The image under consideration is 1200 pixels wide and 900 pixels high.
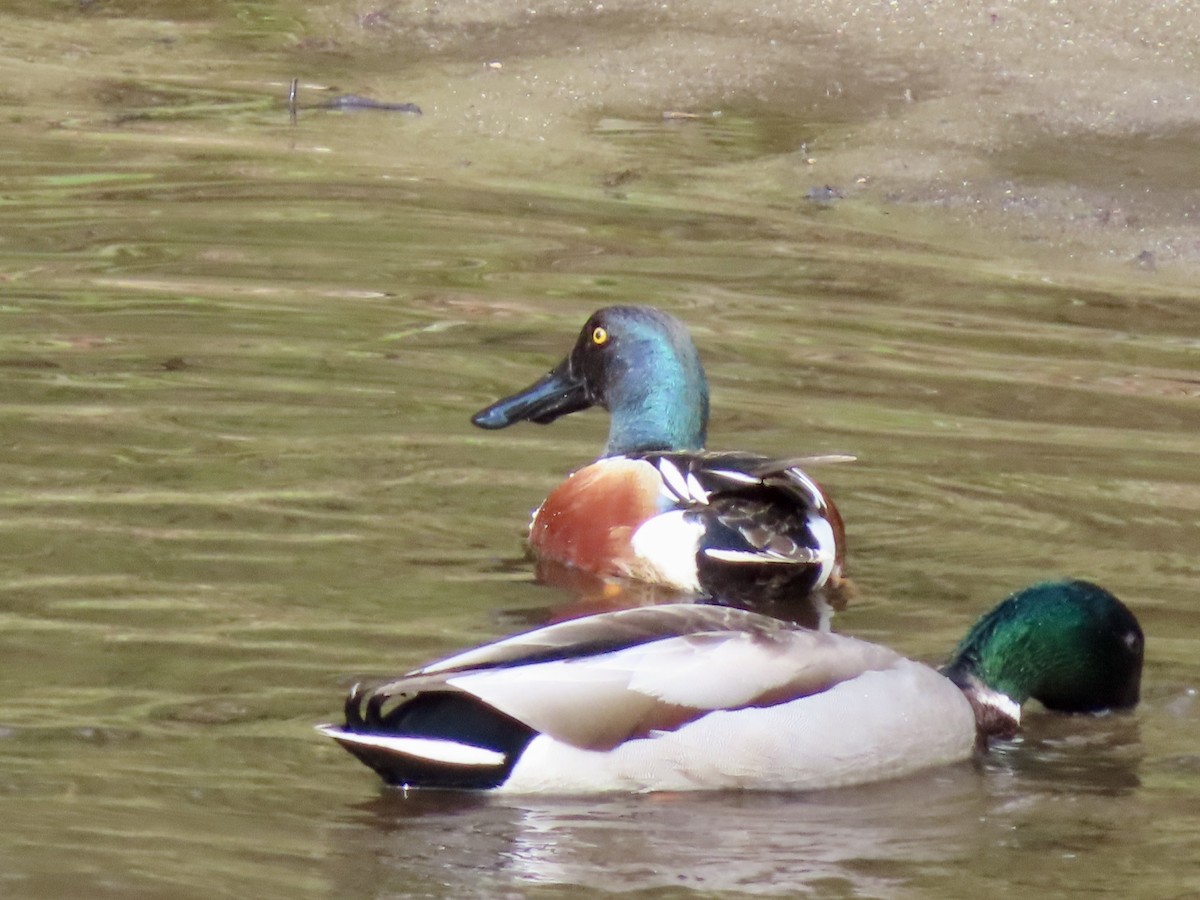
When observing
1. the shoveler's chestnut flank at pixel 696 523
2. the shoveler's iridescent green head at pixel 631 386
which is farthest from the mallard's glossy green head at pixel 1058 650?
the shoveler's iridescent green head at pixel 631 386

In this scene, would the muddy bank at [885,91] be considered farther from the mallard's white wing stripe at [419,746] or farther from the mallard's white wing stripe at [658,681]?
the mallard's white wing stripe at [419,746]

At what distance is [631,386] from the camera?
7312mm

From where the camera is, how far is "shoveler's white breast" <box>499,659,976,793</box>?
472 cm

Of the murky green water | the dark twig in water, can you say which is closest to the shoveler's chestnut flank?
the murky green water

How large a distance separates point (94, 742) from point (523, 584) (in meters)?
1.80

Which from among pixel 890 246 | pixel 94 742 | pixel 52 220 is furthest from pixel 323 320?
pixel 94 742

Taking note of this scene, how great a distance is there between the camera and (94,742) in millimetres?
4852

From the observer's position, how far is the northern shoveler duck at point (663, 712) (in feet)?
15.2

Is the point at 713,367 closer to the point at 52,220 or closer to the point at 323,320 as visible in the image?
the point at 323,320

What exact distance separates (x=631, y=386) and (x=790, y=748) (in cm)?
258

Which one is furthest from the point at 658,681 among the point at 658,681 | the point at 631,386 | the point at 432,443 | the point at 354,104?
the point at 354,104

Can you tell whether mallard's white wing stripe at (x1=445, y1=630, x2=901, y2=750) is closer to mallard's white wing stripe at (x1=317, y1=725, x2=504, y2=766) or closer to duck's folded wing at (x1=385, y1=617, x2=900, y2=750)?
duck's folded wing at (x1=385, y1=617, x2=900, y2=750)

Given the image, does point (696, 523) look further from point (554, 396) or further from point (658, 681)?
point (658, 681)

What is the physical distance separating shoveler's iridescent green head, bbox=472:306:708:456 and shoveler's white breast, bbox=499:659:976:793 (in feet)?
7.11
